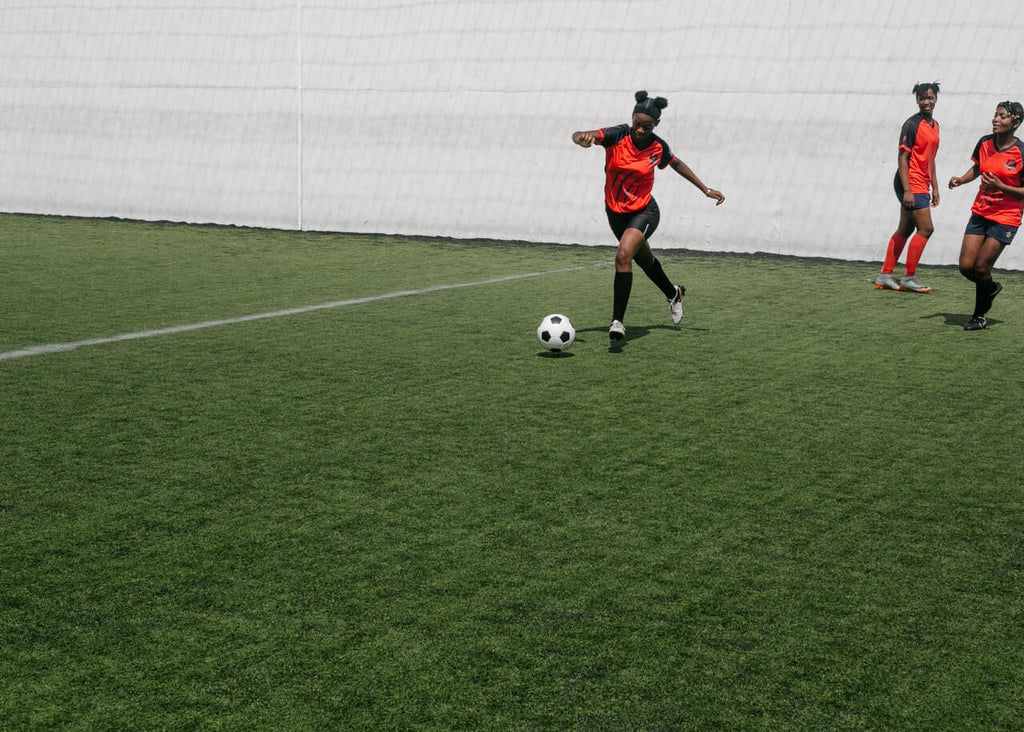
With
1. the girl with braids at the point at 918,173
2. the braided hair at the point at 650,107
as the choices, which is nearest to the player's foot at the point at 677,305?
the braided hair at the point at 650,107

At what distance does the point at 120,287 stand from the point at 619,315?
5.21 m

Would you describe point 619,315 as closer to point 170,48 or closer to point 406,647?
point 406,647

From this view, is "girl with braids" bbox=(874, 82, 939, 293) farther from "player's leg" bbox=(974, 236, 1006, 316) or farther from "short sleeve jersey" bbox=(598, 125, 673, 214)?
"short sleeve jersey" bbox=(598, 125, 673, 214)

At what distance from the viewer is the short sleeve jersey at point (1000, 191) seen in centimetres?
878

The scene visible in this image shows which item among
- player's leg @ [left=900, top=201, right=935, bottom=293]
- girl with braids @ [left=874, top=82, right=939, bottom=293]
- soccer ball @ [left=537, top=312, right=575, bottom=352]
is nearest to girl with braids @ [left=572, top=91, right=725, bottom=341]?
soccer ball @ [left=537, top=312, right=575, bottom=352]

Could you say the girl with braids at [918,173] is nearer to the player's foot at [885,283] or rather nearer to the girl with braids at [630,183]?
the player's foot at [885,283]

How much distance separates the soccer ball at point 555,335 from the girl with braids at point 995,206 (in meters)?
3.32

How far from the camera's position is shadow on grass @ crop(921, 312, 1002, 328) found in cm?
944

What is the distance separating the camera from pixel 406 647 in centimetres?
305

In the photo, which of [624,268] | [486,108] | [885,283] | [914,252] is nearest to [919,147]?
[914,252]

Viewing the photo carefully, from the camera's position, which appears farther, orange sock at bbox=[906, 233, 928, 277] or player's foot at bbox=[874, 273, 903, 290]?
player's foot at bbox=[874, 273, 903, 290]

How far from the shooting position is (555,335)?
760 centimetres

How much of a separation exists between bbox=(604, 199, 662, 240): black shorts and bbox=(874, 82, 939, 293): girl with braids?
14.3 ft

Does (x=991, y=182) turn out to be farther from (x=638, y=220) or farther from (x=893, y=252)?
(x=893, y=252)
